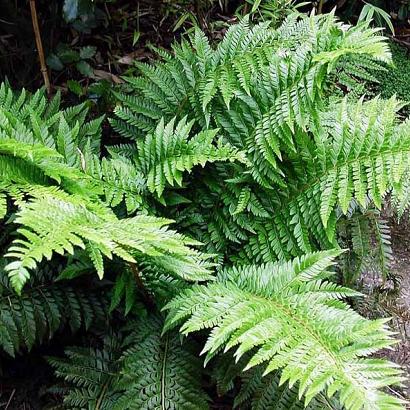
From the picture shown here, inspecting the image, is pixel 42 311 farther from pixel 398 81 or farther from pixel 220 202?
pixel 398 81

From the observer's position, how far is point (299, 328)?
171 centimetres

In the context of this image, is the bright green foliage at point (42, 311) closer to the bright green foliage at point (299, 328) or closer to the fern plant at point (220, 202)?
the fern plant at point (220, 202)

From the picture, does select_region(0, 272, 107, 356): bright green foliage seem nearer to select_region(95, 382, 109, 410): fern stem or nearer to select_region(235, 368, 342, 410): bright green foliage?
select_region(95, 382, 109, 410): fern stem

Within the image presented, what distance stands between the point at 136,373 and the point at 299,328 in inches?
26.2

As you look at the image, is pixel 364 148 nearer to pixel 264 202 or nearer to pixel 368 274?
pixel 264 202

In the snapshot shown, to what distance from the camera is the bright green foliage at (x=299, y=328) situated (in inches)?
59.2

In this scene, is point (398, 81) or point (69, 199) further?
point (398, 81)

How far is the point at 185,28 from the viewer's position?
11.6 ft

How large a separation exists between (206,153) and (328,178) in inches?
19.0

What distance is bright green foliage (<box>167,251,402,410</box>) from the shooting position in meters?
1.50

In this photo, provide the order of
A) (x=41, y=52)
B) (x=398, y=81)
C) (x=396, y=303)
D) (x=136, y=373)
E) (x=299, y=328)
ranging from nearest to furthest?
(x=299, y=328) < (x=136, y=373) < (x=396, y=303) < (x=41, y=52) < (x=398, y=81)

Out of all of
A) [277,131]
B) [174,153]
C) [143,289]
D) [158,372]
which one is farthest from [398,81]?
[158,372]

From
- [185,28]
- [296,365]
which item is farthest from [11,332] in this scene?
[185,28]


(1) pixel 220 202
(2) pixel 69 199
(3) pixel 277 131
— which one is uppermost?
(3) pixel 277 131
